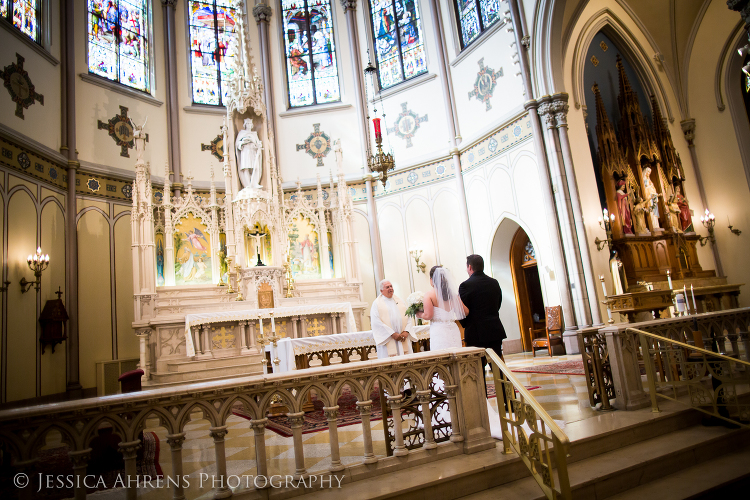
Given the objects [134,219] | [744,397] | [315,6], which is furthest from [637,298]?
[315,6]

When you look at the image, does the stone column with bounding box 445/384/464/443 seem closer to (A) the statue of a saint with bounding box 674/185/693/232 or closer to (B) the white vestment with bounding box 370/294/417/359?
(B) the white vestment with bounding box 370/294/417/359

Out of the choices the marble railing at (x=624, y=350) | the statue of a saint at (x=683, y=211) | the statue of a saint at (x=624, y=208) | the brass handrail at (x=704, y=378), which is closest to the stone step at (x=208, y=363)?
the marble railing at (x=624, y=350)

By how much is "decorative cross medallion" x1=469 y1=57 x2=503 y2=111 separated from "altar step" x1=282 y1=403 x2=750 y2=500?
361 inches

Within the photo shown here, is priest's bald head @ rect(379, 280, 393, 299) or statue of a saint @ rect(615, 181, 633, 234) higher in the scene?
statue of a saint @ rect(615, 181, 633, 234)

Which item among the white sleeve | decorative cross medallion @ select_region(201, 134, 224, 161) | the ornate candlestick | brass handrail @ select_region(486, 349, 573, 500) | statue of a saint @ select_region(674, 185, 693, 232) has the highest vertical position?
decorative cross medallion @ select_region(201, 134, 224, 161)

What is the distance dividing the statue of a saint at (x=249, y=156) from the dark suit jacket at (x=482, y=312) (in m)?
8.21

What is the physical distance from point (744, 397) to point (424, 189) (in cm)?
947

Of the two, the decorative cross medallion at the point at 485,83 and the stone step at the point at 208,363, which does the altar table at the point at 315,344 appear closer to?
the stone step at the point at 208,363

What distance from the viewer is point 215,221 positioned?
37.2 feet

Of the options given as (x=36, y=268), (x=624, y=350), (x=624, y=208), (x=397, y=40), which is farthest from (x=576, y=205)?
(x=36, y=268)

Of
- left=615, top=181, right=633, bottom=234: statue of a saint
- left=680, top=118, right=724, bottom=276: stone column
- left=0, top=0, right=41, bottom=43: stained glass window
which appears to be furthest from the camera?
left=680, top=118, right=724, bottom=276: stone column

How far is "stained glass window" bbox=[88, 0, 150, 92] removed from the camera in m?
11.8

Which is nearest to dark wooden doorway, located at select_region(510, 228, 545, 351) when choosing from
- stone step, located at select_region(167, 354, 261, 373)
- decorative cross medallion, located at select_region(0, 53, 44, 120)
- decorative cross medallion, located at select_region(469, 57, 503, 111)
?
decorative cross medallion, located at select_region(469, 57, 503, 111)

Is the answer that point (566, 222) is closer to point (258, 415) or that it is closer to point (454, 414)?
Result: point (454, 414)
